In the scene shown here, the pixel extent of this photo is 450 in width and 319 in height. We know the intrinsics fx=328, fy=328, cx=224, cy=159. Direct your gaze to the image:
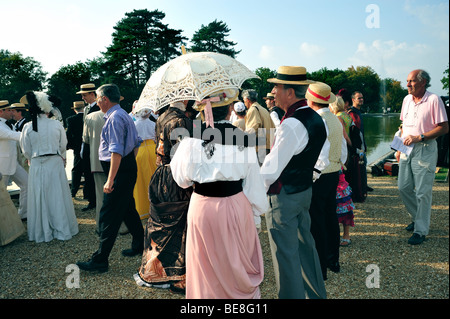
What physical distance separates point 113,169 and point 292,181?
2062 millimetres

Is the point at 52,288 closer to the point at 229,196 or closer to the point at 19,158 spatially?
the point at 229,196

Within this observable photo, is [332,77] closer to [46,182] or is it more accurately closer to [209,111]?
[46,182]

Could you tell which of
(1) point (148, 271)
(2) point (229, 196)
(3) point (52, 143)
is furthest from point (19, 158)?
(2) point (229, 196)

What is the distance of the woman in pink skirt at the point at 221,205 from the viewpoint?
2.40 metres

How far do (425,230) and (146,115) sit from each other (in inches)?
184

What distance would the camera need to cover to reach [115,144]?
371 cm

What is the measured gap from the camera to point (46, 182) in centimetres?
500

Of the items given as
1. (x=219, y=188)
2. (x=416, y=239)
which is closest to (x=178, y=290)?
(x=219, y=188)

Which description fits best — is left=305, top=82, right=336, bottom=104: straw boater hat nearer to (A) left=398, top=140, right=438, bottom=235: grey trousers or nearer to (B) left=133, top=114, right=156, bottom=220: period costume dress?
(A) left=398, top=140, right=438, bottom=235: grey trousers

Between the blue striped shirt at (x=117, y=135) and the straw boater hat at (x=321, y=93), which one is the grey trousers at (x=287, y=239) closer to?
the straw boater hat at (x=321, y=93)

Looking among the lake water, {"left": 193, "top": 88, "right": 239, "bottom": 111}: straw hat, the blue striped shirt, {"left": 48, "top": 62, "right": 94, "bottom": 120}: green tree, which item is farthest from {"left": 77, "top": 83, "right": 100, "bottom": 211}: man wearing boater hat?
{"left": 48, "top": 62, "right": 94, "bottom": 120}: green tree

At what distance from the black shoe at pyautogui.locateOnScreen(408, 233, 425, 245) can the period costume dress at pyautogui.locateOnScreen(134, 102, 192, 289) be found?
3.12 m

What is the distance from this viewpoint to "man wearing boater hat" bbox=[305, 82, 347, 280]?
357cm

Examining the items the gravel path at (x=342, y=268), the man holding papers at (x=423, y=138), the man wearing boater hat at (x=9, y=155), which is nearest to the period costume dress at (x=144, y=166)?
the gravel path at (x=342, y=268)
